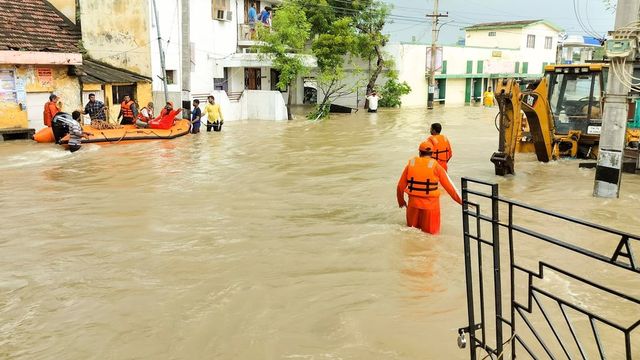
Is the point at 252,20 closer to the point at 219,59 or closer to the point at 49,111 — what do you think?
the point at 219,59

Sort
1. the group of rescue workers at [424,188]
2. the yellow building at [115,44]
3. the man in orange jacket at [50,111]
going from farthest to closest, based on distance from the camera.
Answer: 1. the yellow building at [115,44]
2. the man in orange jacket at [50,111]
3. the group of rescue workers at [424,188]

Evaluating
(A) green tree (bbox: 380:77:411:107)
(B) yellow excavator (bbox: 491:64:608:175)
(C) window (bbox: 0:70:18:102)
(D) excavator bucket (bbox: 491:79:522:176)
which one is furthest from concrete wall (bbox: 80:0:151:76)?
(A) green tree (bbox: 380:77:411:107)

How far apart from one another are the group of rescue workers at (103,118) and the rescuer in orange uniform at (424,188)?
1124 centimetres

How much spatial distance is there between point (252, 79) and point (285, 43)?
580cm

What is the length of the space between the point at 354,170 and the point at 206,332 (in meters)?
9.28

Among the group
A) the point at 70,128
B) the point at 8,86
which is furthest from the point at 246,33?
the point at 70,128

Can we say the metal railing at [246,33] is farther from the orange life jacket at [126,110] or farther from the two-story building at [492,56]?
the two-story building at [492,56]

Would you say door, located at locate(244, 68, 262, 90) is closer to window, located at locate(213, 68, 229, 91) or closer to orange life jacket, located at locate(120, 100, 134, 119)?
window, located at locate(213, 68, 229, 91)

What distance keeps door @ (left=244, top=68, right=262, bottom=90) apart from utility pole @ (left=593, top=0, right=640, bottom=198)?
23189mm

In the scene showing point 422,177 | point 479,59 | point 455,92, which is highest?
point 479,59

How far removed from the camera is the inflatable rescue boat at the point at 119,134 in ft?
55.1

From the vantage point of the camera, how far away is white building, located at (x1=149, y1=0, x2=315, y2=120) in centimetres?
2352

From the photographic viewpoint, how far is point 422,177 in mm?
7559

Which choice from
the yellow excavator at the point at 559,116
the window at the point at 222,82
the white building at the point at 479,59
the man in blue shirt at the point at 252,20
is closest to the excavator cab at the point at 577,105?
the yellow excavator at the point at 559,116
